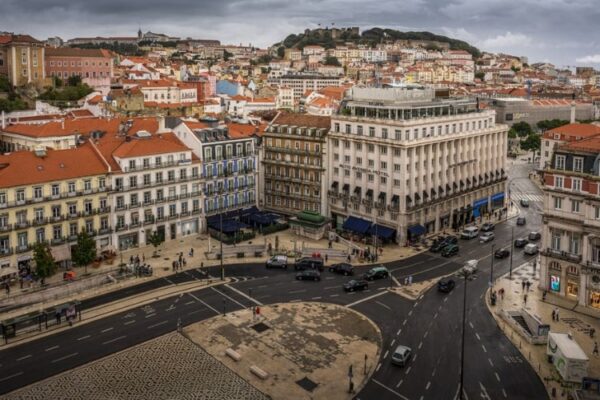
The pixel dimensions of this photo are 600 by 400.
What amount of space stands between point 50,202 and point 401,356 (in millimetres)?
47951

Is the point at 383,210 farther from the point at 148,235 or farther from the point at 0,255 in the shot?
the point at 0,255

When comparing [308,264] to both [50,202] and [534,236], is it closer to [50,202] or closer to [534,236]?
[50,202]

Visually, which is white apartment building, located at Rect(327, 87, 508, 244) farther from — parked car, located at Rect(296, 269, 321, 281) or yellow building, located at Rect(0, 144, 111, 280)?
yellow building, located at Rect(0, 144, 111, 280)

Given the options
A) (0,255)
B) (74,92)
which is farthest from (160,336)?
(74,92)

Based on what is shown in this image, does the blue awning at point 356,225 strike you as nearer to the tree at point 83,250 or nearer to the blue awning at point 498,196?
the blue awning at point 498,196

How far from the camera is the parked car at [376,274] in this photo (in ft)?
238

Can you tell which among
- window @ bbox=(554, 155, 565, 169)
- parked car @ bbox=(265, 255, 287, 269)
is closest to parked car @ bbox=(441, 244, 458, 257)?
window @ bbox=(554, 155, 565, 169)

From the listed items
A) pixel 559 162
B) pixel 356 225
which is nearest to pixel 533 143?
pixel 356 225

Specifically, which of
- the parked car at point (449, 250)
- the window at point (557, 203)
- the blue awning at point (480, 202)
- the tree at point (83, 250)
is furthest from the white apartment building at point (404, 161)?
the tree at point (83, 250)

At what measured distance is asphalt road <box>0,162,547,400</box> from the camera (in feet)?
155

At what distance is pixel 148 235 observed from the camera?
85375mm

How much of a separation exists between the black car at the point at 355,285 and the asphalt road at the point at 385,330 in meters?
0.92

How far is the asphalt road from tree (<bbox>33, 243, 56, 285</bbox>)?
7.63 m

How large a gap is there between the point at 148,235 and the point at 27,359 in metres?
35.3
